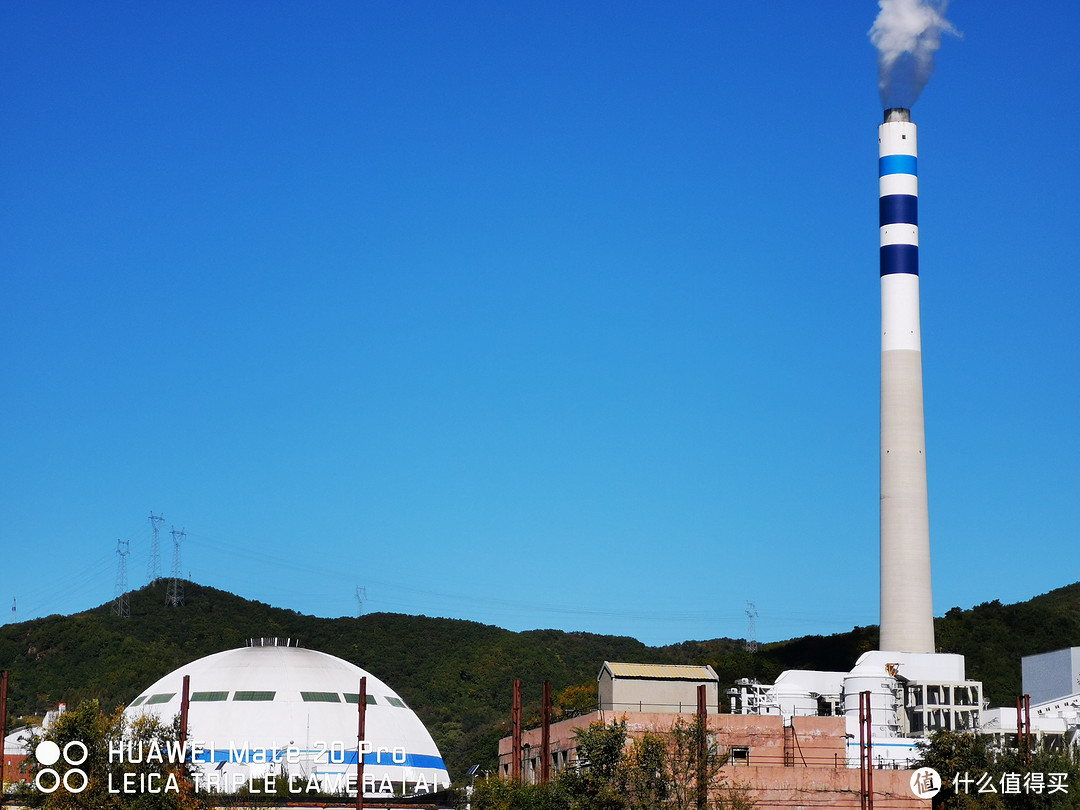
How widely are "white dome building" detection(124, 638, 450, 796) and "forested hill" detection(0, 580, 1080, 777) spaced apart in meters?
18.8

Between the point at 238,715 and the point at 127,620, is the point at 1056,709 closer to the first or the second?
the point at 238,715

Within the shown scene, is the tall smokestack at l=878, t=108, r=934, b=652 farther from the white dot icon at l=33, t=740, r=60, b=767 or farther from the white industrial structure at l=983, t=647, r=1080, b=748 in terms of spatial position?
the white dot icon at l=33, t=740, r=60, b=767

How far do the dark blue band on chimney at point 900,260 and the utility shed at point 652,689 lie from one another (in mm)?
35839

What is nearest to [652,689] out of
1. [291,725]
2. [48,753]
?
[291,725]

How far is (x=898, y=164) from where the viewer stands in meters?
101

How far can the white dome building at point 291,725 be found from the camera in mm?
92125

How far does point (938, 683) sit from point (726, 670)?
34707 millimetres

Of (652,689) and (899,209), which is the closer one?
(652,689)

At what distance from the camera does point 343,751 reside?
9544 cm

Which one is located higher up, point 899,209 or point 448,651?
point 899,209

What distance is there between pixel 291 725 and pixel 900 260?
2042 inches

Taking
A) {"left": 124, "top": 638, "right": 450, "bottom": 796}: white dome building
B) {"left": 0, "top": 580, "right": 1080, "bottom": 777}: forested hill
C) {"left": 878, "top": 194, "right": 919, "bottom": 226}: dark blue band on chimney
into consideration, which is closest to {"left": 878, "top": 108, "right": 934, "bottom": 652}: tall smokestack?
{"left": 878, "top": 194, "right": 919, "bottom": 226}: dark blue band on chimney

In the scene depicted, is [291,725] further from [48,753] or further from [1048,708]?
[1048,708]

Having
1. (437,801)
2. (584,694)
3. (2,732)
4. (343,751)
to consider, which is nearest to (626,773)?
(2,732)
